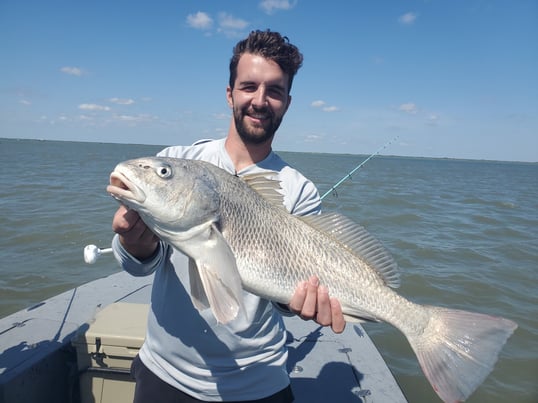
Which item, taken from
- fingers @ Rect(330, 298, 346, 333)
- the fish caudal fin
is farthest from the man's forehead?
the fish caudal fin

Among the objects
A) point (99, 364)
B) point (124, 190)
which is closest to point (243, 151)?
point (124, 190)

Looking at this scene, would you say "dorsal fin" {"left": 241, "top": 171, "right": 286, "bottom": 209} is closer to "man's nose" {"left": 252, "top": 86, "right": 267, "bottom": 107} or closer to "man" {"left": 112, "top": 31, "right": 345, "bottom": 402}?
"man" {"left": 112, "top": 31, "right": 345, "bottom": 402}

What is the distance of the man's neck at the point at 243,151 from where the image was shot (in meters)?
2.88

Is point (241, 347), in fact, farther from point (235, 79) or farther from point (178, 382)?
point (235, 79)

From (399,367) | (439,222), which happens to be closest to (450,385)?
(399,367)

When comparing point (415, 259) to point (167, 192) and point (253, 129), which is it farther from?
point (167, 192)

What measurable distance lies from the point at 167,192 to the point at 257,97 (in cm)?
102

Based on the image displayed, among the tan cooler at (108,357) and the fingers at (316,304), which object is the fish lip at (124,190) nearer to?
the fingers at (316,304)

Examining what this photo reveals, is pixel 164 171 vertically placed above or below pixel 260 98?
below

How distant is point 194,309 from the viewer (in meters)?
2.47

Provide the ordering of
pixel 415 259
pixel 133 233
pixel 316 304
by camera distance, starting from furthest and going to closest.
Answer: pixel 415 259
pixel 316 304
pixel 133 233

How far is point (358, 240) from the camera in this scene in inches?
105

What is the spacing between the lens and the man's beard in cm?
279

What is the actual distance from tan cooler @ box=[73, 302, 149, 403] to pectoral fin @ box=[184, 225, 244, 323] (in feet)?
4.69
